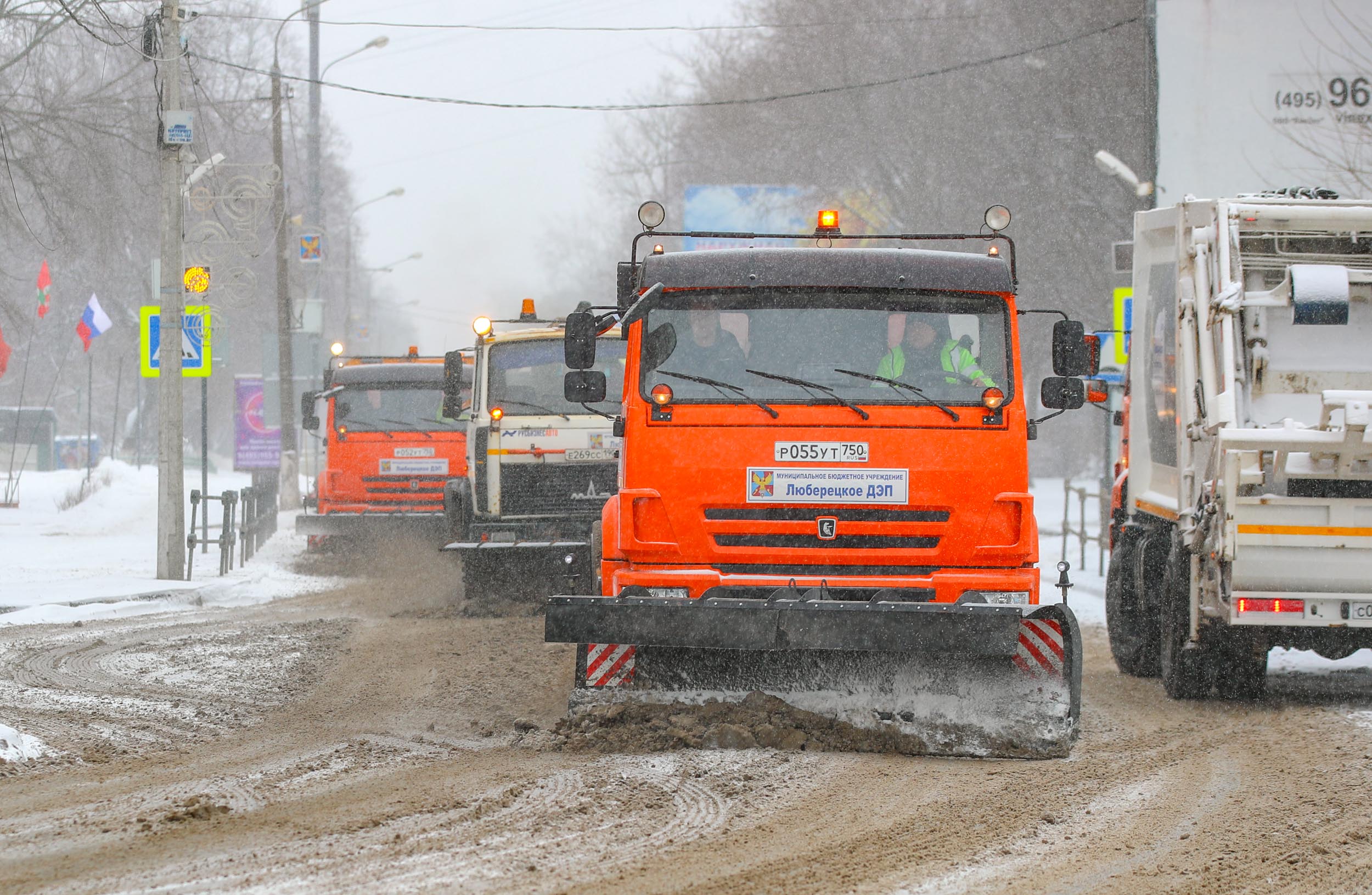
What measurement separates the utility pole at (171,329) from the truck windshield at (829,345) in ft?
33.6

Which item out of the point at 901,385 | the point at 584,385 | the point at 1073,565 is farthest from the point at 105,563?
the point at 901,385

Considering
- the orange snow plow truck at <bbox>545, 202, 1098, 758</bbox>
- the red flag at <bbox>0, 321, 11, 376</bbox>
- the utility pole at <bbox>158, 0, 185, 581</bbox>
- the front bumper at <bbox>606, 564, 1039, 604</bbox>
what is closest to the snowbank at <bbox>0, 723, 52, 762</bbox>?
the orange snow plow truck at <bbox>545, 202, 1098, 758</bbox>

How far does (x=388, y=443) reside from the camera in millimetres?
19047

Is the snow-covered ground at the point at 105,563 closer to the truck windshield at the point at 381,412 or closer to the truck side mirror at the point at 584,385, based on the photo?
the truck windshield at the point at 381,412

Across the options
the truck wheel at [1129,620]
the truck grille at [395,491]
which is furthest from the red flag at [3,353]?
the truck wheel at [1129,620]

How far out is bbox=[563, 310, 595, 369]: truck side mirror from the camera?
8.27 metres

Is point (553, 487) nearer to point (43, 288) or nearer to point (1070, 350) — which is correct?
point (1070, 350)

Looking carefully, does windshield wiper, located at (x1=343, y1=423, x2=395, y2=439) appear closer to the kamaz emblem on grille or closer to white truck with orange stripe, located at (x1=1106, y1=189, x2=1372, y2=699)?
the kamaz emblem on grille

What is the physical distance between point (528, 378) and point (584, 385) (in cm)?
580

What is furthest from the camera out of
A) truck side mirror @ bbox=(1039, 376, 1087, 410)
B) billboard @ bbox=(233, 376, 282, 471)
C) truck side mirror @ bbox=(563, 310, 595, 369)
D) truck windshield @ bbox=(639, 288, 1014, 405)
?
billboard @ bbox=(233, 376, 282, 471)

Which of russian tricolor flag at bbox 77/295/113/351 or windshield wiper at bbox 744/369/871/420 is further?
russian tricolor flag at bbox 77/295/113/351

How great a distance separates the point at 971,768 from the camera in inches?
290

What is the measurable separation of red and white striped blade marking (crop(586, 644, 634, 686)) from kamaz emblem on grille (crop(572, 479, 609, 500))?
6137mm

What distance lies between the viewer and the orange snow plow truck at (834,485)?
780 cm
